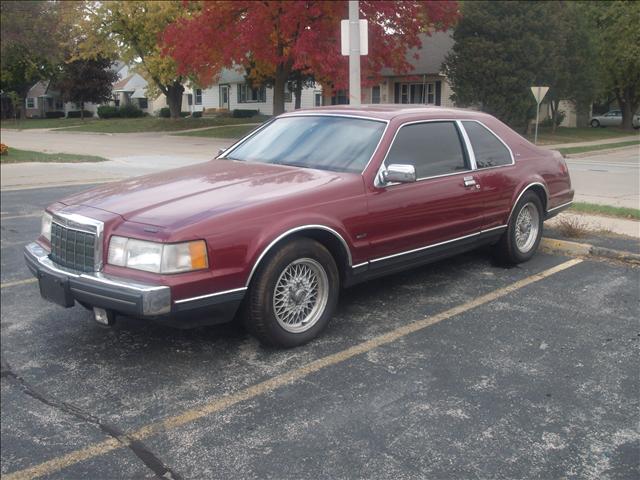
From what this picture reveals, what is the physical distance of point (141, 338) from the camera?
16.2ft

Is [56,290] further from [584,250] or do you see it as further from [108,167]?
[108,167]

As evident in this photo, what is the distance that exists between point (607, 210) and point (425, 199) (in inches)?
221

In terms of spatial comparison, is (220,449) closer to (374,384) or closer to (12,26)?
(374,384)

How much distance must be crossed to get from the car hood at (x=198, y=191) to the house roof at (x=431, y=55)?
37.2m

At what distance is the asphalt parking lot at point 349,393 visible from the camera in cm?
334

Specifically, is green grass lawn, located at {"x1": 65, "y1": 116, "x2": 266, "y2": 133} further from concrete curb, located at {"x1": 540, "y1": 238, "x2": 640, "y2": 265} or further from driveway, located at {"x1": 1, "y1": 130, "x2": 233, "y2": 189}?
concrete curb, located at {"x1": 540, "y1": 238, "x2": 640, "y2": 265}

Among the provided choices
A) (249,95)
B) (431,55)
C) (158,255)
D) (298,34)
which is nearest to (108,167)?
(298,34)

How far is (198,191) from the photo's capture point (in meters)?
4.76

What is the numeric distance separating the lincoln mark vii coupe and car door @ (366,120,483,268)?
1cm

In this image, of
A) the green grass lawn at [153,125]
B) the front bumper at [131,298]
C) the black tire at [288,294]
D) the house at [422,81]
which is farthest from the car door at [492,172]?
the green grass lawn at [153,125]

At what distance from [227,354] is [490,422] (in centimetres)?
184

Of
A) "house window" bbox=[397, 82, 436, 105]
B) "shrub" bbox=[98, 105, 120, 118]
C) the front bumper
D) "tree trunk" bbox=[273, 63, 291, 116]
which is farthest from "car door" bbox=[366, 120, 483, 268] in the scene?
"shrub" bbox=[98, 105, 120, 118]

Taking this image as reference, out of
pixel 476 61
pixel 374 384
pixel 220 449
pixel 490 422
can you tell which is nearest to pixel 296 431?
pixel 220 449

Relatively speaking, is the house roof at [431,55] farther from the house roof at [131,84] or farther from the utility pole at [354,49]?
the house roof at [131,84]
